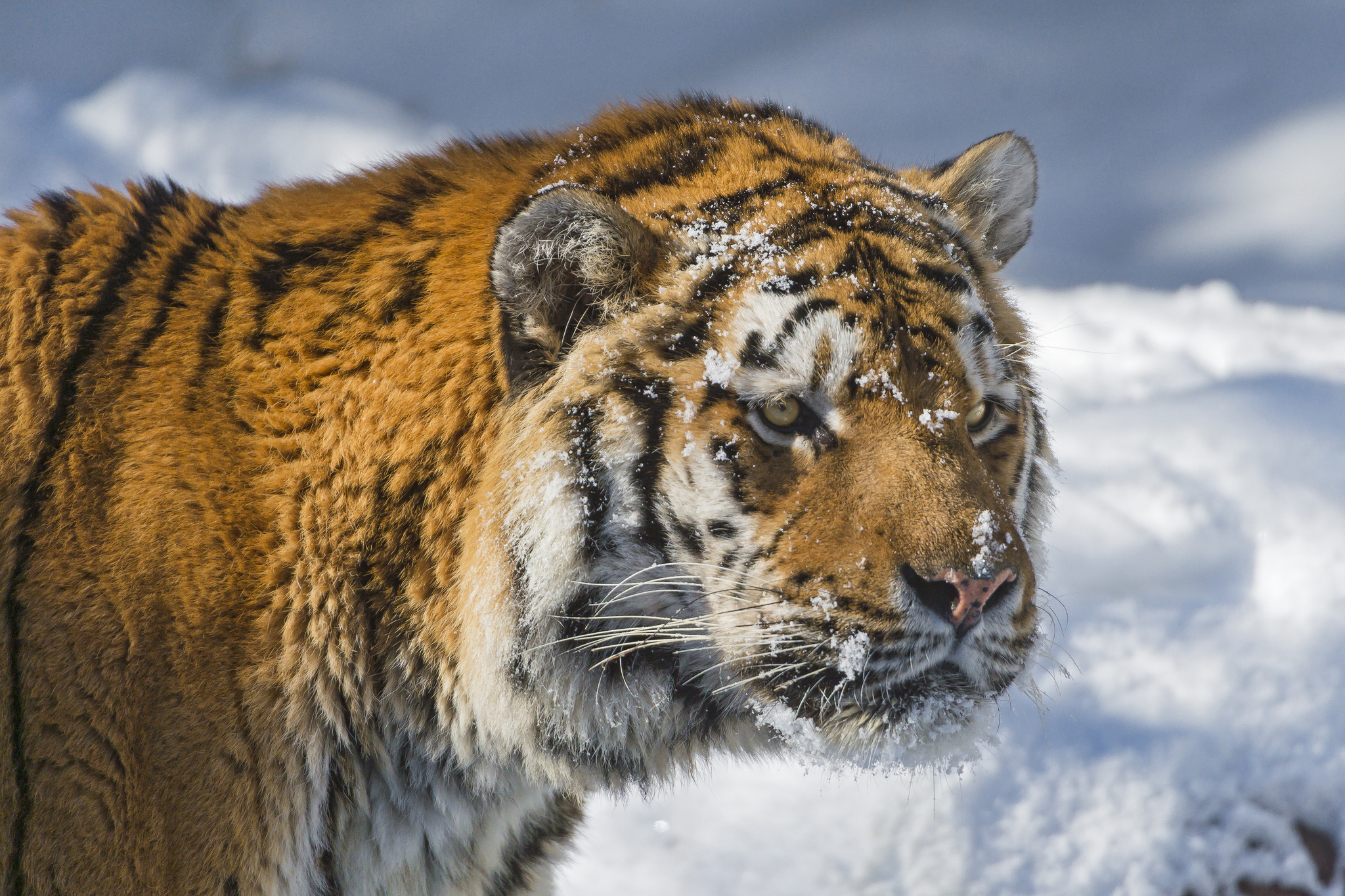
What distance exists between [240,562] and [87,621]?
33cm

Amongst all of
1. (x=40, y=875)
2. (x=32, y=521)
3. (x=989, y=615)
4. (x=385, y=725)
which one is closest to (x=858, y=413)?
(x=989, y=615)

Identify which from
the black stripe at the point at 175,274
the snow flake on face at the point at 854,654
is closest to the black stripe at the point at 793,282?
the snow flake on face at the point at 854,654

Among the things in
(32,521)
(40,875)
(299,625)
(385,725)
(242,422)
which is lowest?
(40,875)

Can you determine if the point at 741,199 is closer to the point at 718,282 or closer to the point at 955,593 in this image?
the point at 718,282

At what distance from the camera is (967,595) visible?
6.59ft

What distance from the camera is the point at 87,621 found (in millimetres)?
2117

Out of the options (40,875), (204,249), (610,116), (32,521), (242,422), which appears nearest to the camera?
(40,875)

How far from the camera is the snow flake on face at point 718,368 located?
219cm

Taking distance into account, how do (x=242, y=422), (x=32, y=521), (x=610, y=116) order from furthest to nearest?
(x=610, y=116) → (x=242, y=422) → (x=32, y=521)

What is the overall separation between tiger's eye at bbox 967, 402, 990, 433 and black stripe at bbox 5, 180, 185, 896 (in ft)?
7.05

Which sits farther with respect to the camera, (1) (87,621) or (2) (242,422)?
(2) (242,422)

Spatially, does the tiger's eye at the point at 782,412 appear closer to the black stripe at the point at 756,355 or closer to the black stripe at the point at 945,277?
the black stripe at the point at 756,355

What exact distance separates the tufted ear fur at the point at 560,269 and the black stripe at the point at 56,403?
1.03 metres

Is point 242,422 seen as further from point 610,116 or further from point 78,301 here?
point 610,116
